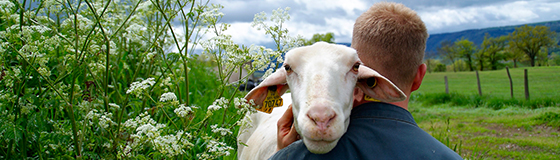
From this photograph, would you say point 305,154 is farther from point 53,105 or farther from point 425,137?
point 53,105

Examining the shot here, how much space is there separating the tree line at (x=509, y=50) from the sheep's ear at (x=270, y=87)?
72.8 metres

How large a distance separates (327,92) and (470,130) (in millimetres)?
10282

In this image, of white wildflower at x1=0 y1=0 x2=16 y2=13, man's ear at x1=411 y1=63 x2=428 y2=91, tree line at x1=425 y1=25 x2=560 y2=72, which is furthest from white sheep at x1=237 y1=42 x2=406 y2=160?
tree line at x1=425 y1=25 x2=560 y2=72

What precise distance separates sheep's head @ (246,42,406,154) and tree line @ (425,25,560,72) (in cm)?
7278

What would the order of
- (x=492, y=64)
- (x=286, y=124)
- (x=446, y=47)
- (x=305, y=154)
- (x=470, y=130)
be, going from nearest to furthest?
(x=305, y=154) < (x=286, y=124) < (x=470, y=130) < (x=492, y=64) < (x=446, y=47)

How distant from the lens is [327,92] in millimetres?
1595

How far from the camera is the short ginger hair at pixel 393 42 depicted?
218 cm

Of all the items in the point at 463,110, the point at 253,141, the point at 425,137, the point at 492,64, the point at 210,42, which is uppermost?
the point at 210,42

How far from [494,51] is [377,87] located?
94.3m

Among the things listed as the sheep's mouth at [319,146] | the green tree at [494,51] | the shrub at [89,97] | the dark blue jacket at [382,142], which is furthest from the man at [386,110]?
the green tree at [494,51]

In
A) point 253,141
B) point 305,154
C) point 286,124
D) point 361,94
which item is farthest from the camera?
point 253,141

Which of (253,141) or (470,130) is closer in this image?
(253,141)

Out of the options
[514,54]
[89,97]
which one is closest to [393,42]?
[89,97]

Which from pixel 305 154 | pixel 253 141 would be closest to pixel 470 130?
pixel 253 141
